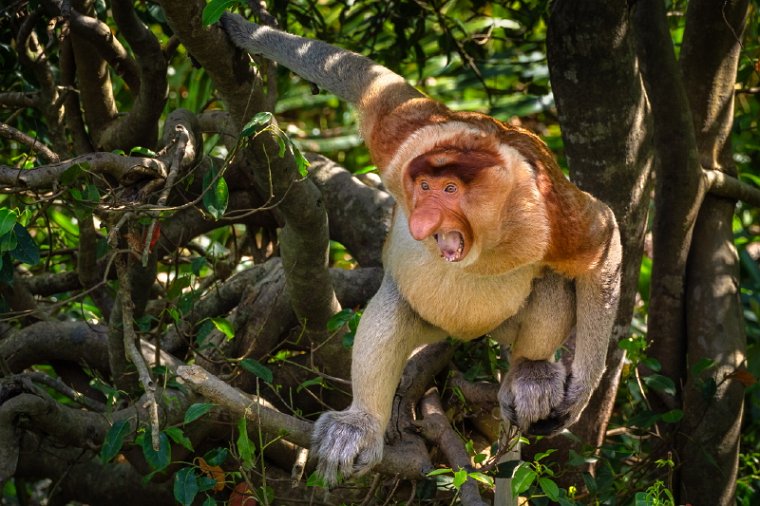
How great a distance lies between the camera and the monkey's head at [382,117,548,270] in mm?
3424

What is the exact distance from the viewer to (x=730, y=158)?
17.9ft

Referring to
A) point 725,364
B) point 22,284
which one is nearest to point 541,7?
point 725,364

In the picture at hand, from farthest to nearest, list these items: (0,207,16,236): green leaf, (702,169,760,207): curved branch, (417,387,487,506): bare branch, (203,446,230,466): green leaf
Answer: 1. (702,169,760,207): curved branch
2. (417,387,487,506): bare branch
3. (203,446,230,466): green leaf
4. (0,207,16,236): green leaf

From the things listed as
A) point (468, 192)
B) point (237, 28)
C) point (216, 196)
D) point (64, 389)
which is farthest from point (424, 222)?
point (64, 389)

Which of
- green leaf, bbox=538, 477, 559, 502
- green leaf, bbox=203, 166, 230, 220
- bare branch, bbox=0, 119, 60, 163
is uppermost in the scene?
bare branch, bbox=0, 119, 60, 163

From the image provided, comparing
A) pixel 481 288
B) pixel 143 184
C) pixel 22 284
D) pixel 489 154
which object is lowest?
pixel 22 284

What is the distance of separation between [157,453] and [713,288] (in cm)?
321

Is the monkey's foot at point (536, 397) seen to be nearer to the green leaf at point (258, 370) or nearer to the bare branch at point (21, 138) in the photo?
the green leaf at point (258, 370)

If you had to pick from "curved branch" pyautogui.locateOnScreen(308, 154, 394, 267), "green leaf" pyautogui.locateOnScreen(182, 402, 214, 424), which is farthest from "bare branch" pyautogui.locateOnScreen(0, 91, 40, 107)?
"green leaf" pyautogui.locateOnScreen(182, 402, 214, 424)

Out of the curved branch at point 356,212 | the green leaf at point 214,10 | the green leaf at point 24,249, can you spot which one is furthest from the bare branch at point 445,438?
the green leaf at point 214,10

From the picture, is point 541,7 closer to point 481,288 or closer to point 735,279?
point 735,279

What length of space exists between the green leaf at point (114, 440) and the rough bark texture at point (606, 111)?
2466mm

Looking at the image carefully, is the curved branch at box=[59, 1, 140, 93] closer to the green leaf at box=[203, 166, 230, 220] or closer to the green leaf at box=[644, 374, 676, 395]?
the green leaf at box=[203, 166, 230, 220]

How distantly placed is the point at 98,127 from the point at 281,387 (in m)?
1.75
